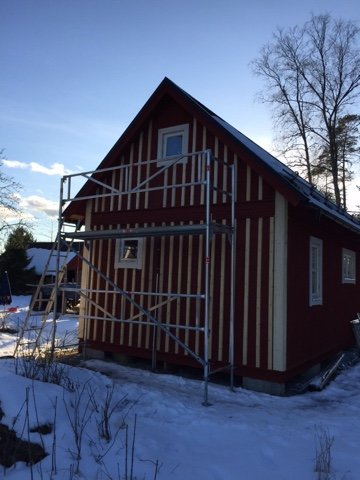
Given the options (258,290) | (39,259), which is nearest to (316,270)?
(258,290)

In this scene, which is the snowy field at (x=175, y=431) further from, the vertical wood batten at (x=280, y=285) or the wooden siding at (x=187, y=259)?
the wooden siding at (x=187, y=259)

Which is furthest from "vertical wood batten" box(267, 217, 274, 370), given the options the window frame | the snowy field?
the window frame

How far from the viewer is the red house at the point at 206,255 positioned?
7.77 meters

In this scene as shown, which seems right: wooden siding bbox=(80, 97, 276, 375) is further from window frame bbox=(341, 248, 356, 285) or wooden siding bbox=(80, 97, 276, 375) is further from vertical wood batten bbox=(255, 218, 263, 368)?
window frame bbox=(341, 248, 356, 285)

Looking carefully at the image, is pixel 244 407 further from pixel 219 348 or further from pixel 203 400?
pixel 219 348

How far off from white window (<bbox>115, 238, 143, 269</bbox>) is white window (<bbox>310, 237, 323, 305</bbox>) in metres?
3.64

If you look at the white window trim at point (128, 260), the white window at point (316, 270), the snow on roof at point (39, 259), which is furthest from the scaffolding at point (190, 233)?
the snow on roof at point (39, 259)

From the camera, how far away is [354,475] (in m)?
4.36

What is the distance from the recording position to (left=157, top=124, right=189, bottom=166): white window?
31.0ft

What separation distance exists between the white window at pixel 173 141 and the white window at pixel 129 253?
1.81m

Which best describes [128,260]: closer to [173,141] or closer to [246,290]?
[173,141]

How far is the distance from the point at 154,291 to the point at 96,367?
6.32 ft

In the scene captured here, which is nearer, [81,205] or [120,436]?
[120,436]

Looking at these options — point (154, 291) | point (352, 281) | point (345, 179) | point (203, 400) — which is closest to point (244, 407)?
point (203, 400)
